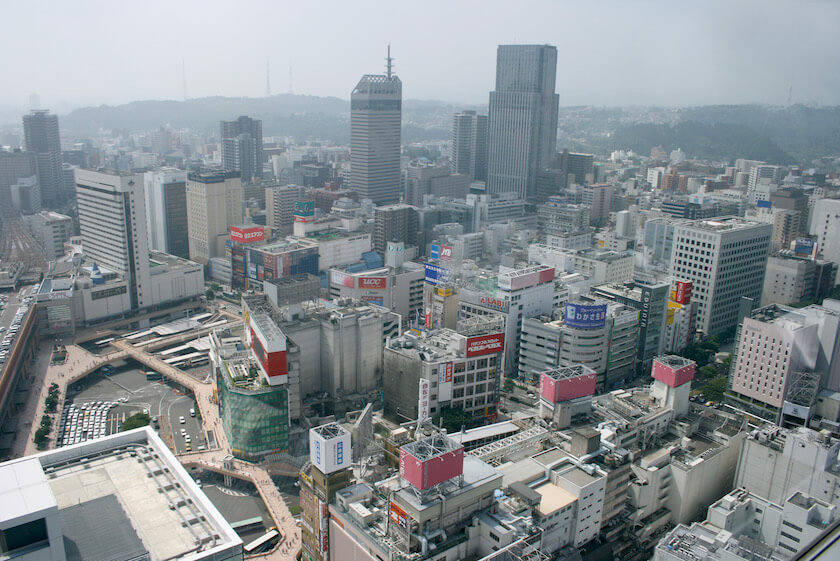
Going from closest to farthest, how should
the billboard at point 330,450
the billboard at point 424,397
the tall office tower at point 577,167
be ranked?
the billboard at point 330,450 → the billboard at point 424,397 → the tall office tower at point 577,167

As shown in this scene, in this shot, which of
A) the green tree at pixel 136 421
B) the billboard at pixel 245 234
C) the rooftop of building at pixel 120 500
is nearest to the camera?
the rooftop of building at pixel 120 500

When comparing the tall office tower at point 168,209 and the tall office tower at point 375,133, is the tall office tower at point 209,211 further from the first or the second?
the tall office tower at point 375,133

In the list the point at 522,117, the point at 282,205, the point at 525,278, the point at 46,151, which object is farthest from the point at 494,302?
the point at 46,151

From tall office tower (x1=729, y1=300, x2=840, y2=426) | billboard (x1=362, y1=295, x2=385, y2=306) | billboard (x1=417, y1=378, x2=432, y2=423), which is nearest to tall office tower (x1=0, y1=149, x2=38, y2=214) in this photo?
billboard (x1=362, y1=295, x2=385, y2=306)

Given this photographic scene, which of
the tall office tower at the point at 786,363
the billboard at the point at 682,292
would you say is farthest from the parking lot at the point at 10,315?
the billboard at the point at 682,292

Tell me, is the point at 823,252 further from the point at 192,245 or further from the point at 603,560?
the point at 192,245
